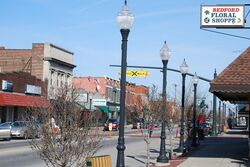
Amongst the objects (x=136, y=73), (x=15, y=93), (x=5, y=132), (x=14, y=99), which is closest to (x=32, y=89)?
(x=15, y=93)

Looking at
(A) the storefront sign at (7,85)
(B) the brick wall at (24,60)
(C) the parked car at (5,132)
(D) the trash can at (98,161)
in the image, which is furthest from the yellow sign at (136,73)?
(D) the trash can at (98,161)

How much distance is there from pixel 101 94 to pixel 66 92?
82.1 m

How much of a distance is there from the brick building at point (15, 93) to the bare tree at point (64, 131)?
37.6 m

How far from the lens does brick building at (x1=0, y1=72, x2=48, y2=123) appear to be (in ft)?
162

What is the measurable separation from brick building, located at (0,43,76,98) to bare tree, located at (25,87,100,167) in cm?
4930

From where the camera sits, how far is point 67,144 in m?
9.85

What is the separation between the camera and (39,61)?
5997 centimetres

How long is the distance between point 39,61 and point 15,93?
8.64 meters

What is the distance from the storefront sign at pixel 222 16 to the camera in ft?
59.6

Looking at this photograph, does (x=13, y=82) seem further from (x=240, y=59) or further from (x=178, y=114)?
(x=240, y=59)

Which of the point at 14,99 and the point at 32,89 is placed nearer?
the point at 14,99

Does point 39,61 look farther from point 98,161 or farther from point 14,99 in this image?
point 98,161

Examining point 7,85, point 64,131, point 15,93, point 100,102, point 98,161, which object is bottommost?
point 98,161

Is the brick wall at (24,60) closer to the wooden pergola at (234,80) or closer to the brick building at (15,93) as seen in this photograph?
the brick building at (15,93)
